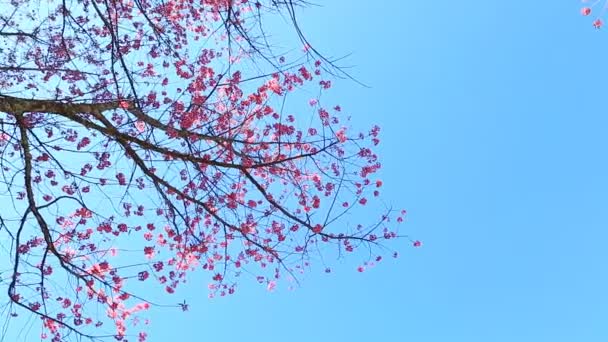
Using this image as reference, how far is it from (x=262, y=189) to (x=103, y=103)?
212 cm

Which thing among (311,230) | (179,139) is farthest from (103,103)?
(311,230)

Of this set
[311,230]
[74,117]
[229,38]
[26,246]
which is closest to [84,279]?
[26,246]

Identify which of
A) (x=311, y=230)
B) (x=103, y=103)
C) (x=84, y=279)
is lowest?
(x=84, y=279)

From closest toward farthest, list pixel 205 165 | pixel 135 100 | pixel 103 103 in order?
pixel 135 100, pixel 103 103, pixel 205 165

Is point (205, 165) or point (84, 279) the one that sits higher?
point (205, 165)

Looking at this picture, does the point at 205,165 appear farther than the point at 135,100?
Yes

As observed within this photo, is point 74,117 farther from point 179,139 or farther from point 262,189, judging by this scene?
point 262,189

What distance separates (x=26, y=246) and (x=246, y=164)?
104 inches

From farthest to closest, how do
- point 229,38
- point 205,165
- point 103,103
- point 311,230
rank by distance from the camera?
point 311,230 → point 205,165 → point 103,103 → point 229,38

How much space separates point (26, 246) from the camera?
22.2 ft

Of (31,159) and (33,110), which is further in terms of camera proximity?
(31,159)

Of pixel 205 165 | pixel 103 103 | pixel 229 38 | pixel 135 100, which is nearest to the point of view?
pixel 229 38

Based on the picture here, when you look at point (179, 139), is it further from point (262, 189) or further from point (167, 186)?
point (262, 189)

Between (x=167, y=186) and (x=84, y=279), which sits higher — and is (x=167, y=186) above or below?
above
